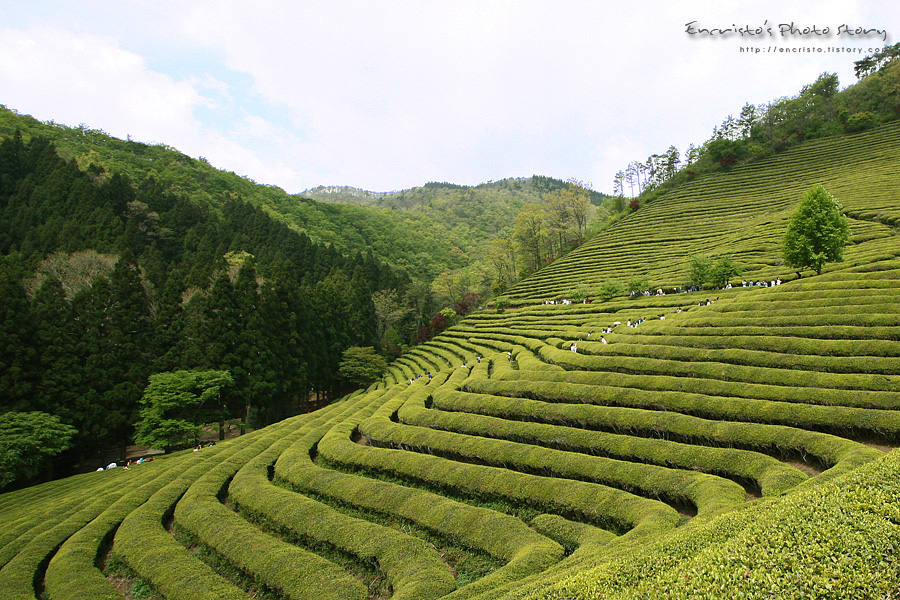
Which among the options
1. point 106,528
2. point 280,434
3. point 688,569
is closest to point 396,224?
point 280,434

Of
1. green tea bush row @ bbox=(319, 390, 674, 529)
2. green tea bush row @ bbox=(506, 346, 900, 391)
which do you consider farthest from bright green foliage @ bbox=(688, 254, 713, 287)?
green tea bush row @ bbox=(319, 390, 674, 529)


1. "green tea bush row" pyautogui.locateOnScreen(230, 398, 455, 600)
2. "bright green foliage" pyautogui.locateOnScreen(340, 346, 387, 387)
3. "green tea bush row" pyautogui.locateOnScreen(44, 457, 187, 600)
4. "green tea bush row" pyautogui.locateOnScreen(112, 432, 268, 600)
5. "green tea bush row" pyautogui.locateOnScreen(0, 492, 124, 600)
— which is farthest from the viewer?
"bright green foliage" pyautogui.locateOnScreen(340, 346, 387, 387)

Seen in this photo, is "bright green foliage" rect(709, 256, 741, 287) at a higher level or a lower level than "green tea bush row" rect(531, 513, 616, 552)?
higher

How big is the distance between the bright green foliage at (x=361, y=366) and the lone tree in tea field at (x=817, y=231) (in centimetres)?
3595

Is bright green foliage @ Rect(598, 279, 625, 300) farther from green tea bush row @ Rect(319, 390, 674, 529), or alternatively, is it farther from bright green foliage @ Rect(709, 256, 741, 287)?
green tea bush row @ Rect(319, 390, 674, 529)

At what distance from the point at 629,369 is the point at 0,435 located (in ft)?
107

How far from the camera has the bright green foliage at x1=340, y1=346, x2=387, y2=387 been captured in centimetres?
4350

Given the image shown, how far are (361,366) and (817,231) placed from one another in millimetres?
38865

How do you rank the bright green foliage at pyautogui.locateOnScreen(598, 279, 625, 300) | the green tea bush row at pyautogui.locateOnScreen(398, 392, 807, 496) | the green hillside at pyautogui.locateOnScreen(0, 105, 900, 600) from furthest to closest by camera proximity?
the bright green foliage at pyautogui.locateOnScreen(598, 279, 625, 300)
the green tea bush row at pyautogui.locateOnScreen(398, 392, 807, 496)
the green hillside at pyautogui.locateOnScreen(0, 105, 900, 600)

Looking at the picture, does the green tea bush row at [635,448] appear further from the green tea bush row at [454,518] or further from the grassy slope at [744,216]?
the grassy slope at [744,216]

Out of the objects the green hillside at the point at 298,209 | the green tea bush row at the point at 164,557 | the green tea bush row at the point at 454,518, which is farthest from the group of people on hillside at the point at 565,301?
the green hillside at the point at 298,209

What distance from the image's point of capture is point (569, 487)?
1309cm

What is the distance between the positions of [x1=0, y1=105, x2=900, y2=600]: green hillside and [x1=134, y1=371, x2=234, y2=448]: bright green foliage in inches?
125

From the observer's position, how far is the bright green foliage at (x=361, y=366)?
43.5m
